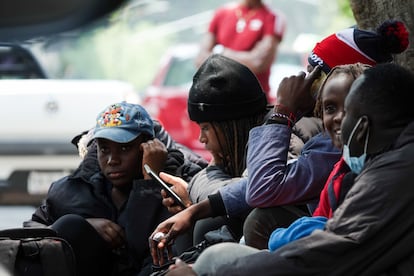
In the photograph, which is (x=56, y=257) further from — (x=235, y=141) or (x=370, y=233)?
(x=370, y=233)

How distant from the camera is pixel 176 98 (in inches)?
530

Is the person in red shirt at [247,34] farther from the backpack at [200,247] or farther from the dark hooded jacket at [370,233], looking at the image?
the dark hooded jacket at [370,233]

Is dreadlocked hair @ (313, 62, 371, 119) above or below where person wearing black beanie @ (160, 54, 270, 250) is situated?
above

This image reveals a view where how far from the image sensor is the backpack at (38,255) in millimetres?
4711

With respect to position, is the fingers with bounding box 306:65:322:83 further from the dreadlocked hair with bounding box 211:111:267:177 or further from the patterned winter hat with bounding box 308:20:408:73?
the dreadlocked hair with bounding box 211:111:267:177

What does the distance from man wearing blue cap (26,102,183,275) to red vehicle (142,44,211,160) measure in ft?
22.0

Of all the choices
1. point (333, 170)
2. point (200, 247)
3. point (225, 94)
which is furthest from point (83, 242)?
point (333, 170)

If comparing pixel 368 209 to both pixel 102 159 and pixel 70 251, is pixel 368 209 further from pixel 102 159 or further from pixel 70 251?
pixel 102 159

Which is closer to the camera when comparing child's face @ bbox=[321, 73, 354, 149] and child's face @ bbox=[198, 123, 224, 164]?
child's face @ bbox=[321, 73, 354, 149]

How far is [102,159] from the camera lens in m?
5.37

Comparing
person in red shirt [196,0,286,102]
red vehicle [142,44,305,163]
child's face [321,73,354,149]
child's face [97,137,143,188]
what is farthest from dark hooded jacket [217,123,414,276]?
red vehicle [142,44,305,163]

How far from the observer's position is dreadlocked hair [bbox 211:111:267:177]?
505cm

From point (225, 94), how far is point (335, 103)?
97 cm

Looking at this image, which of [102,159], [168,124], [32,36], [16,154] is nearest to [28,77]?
[16,154]
